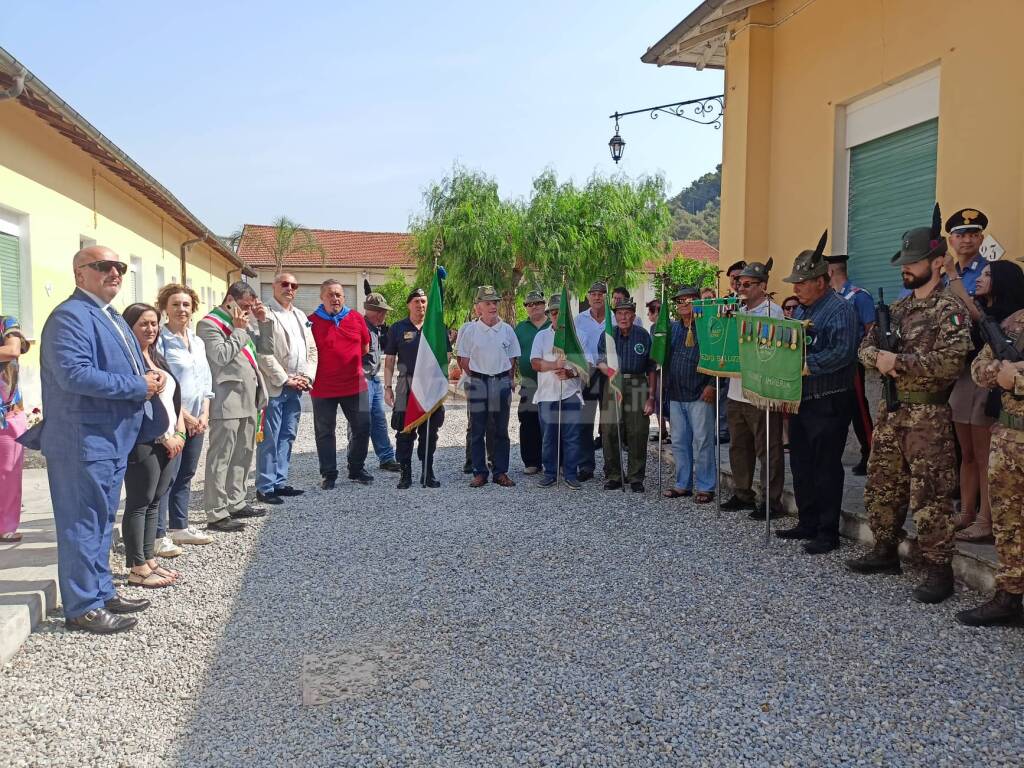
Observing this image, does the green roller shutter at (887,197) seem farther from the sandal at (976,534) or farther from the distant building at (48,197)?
the distant building at (48,197)

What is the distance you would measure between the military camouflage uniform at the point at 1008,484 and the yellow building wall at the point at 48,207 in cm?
1068

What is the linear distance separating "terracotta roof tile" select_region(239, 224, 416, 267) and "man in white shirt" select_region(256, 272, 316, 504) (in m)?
33.3

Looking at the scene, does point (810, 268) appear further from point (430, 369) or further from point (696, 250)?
point (696, 250)

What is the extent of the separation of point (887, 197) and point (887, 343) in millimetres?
3709

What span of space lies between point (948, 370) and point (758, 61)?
6364 millimetres

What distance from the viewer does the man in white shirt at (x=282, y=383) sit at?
709 centimetres

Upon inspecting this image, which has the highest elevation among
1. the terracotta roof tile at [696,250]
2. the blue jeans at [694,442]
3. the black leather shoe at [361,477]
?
the terracotta roof tile at [696,250]

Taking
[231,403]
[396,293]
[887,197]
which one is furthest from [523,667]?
[396,293]

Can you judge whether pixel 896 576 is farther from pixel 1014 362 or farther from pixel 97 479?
pixel 97 479

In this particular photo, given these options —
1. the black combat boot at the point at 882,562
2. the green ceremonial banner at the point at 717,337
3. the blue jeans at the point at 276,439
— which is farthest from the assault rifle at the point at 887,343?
the blue jeans at the point at 276,439

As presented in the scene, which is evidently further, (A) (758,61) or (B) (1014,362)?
(A) (758,61)

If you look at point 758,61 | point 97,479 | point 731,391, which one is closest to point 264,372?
point 97,479

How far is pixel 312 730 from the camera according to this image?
3102mm

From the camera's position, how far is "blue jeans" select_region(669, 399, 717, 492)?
23.0 ft
